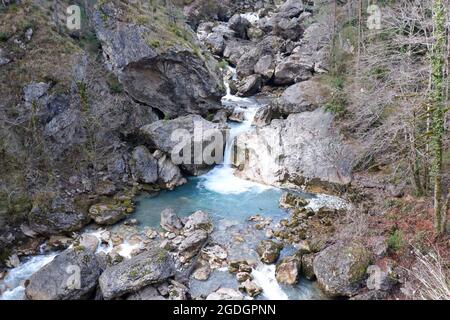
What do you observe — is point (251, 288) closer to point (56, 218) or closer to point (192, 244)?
point (192, 244)

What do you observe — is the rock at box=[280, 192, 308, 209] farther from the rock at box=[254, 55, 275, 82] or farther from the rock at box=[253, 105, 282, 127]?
the rock at box=[254, 55, 275, 82]

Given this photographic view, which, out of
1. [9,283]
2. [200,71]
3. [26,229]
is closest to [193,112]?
[200,71]

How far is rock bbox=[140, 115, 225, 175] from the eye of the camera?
21250 millimetres

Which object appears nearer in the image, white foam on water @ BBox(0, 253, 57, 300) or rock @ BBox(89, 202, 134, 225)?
white foam on water @ BBox(0, 253, 57, 300)

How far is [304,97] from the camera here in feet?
75.5

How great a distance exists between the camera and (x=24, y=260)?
14.5 metres

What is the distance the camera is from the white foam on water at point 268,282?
12.6m

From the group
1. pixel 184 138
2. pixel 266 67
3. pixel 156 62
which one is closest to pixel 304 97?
pixel 184 138

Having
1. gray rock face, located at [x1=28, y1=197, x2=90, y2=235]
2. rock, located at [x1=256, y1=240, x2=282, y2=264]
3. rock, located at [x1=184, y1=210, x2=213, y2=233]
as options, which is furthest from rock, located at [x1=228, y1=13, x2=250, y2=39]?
rock, located at [x1=256, y1=240, x2=282, y2=264]

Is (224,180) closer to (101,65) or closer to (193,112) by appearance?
(193,112)

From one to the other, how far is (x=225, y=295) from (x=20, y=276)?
301 inches

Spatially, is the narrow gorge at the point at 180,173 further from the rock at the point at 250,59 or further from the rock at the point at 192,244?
the rock at the point at 250,59

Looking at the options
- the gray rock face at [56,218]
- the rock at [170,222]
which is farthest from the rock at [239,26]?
the gray rock face at [56,218]

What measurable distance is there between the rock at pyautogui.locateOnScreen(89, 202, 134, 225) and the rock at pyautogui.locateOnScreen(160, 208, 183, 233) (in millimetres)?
2032
